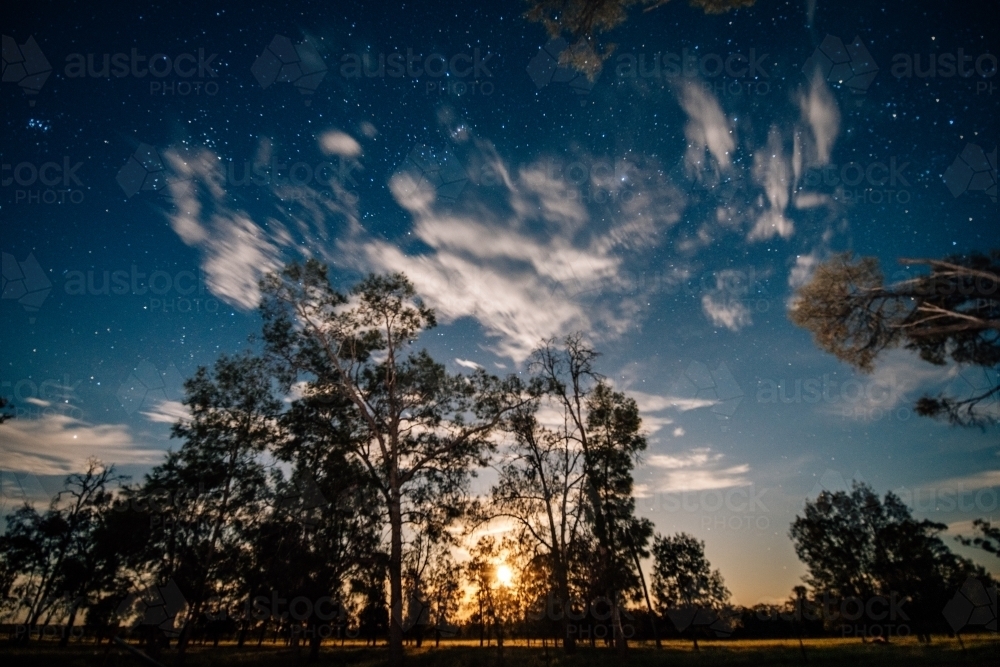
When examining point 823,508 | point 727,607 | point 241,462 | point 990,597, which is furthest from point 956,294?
point 727,607

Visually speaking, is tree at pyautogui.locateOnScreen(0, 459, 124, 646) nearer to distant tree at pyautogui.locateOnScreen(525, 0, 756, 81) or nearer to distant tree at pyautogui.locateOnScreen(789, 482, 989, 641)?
distant tree at pyautogui.locateOnScreen(525, 0, 756, 81)

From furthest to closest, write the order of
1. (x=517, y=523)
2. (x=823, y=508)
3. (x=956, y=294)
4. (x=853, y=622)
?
1. (x=823, y=508)
2. (x=853, y=622)
3. (x=517, y=523)
4. (x=956, y=294)

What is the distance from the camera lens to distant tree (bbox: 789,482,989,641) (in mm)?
45500

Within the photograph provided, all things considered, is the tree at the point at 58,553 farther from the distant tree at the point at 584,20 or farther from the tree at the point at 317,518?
the distant tree at the point at 584,20

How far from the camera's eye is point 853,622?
154ft

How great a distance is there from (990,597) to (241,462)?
87.4 meters

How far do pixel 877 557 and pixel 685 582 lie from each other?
78.7 ft

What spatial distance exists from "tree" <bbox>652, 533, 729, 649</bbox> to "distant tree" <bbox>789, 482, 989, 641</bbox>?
14175mm

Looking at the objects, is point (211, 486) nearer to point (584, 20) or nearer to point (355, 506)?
point (355, 506)

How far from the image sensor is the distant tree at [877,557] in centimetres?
4550

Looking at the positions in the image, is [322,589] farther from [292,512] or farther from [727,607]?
[727,607]

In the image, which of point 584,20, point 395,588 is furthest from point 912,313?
point 395,588

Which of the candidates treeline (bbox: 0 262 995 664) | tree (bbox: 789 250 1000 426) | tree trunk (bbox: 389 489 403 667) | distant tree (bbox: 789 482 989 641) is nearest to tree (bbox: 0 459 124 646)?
treeline (bbox: 0 262 995 664)

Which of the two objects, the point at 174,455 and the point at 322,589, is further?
the point at 174,455
